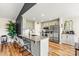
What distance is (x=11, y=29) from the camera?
1.54 metres

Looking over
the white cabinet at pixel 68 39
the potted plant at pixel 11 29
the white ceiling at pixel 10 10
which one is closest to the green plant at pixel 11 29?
the potted plant at pixel 11 29

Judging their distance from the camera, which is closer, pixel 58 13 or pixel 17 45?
pixel 58 13

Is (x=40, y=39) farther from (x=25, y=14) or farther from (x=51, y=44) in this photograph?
(x=25, y=14)

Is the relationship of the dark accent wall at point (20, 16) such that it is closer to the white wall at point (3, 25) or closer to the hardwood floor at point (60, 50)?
the white wall at point (3, 25)

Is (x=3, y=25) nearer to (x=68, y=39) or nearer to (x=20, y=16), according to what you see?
(x=20, y=16)

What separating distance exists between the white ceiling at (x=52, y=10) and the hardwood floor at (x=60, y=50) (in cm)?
49

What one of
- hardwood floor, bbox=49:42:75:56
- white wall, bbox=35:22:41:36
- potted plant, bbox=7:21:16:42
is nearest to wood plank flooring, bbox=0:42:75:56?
hardwood floor, bbox=49:42:75:56

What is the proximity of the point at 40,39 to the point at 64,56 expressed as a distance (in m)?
0.52

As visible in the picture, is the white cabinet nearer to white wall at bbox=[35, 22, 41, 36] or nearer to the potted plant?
white wall at bbox=[35, 22, 41, 36]

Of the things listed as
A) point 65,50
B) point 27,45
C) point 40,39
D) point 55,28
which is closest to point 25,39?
point 27,45

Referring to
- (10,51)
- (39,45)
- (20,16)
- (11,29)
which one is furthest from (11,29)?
(39,45)

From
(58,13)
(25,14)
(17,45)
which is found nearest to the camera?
(58,13)

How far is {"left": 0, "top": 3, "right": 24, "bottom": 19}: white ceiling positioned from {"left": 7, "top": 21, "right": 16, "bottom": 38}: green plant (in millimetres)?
128

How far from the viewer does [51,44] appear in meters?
1.47
